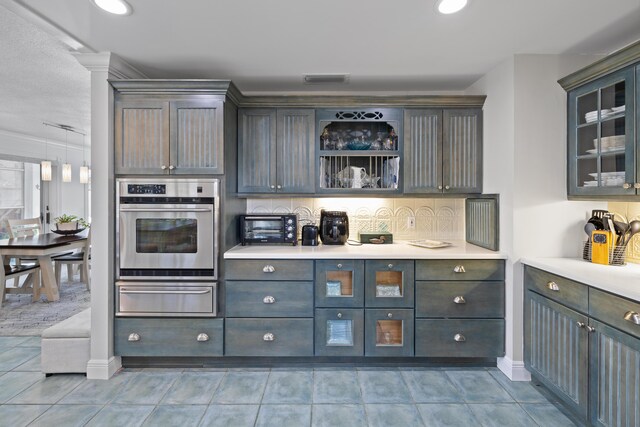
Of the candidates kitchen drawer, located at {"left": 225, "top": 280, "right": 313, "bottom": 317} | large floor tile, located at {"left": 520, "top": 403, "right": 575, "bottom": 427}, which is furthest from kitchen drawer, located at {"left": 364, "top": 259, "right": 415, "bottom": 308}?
large floor tile, located at {"left": 520, "top": 403, "right": 575, "bottom": 427}

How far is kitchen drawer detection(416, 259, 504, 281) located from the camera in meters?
2.69

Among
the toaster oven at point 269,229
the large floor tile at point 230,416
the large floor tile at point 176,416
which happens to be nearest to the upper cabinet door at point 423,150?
the toaster oven at point 269,229

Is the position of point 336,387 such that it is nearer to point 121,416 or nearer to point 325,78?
point 121,416

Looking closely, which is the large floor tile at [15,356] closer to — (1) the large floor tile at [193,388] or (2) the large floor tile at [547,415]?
(1) the large floor tile at [193,388]

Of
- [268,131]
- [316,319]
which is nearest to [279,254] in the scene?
[316,319]

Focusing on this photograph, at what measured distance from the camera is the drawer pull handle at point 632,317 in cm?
160

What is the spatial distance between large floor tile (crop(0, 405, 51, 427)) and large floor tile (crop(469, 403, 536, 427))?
2.70 metres

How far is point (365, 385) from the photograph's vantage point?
8.32 feet

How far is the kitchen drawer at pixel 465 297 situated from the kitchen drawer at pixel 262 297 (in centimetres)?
91

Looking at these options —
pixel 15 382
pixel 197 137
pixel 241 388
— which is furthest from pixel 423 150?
pixel 15 382

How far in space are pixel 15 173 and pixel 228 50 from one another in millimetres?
6030

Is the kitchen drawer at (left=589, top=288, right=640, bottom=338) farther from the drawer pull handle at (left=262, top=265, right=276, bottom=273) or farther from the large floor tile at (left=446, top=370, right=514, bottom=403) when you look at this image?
the drawer pull handle at (left=262, top=265, right=276, bottom=273)

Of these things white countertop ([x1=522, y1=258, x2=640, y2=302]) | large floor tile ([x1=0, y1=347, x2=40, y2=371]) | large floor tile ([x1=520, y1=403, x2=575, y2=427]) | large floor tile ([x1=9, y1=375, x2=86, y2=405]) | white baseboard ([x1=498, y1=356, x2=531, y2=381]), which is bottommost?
large floor tile ([x1=520, y1=403, x2=575, y2=427])

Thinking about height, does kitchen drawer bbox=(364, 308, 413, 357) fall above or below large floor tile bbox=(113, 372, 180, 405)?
above
